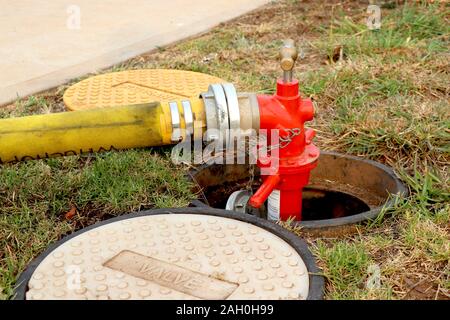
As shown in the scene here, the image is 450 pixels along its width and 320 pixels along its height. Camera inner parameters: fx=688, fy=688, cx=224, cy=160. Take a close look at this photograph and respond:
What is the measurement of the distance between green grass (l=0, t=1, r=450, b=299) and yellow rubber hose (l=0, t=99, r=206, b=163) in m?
0.25

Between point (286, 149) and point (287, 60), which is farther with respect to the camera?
point (286, 149)

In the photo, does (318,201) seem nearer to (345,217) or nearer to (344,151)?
(344,151)

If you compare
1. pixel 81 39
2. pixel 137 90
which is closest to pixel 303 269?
pixel 137 90

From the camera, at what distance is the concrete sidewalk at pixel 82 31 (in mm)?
3518

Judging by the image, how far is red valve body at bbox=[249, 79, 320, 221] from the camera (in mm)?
2072

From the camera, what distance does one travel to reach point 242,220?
2.02m

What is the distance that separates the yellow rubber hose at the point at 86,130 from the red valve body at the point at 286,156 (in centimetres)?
22

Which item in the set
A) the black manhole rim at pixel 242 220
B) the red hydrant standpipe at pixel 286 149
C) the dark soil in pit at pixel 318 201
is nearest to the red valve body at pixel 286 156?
the red hydrant standpipe at pixel 286 149

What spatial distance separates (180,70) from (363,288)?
1813 mm

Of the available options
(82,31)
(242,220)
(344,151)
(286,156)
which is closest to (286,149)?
(286,156)

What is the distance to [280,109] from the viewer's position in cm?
207

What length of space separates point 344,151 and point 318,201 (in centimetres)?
22

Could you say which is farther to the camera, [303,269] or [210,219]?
[210,219]

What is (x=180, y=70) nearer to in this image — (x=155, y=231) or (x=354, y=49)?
(x=354, y=49)
